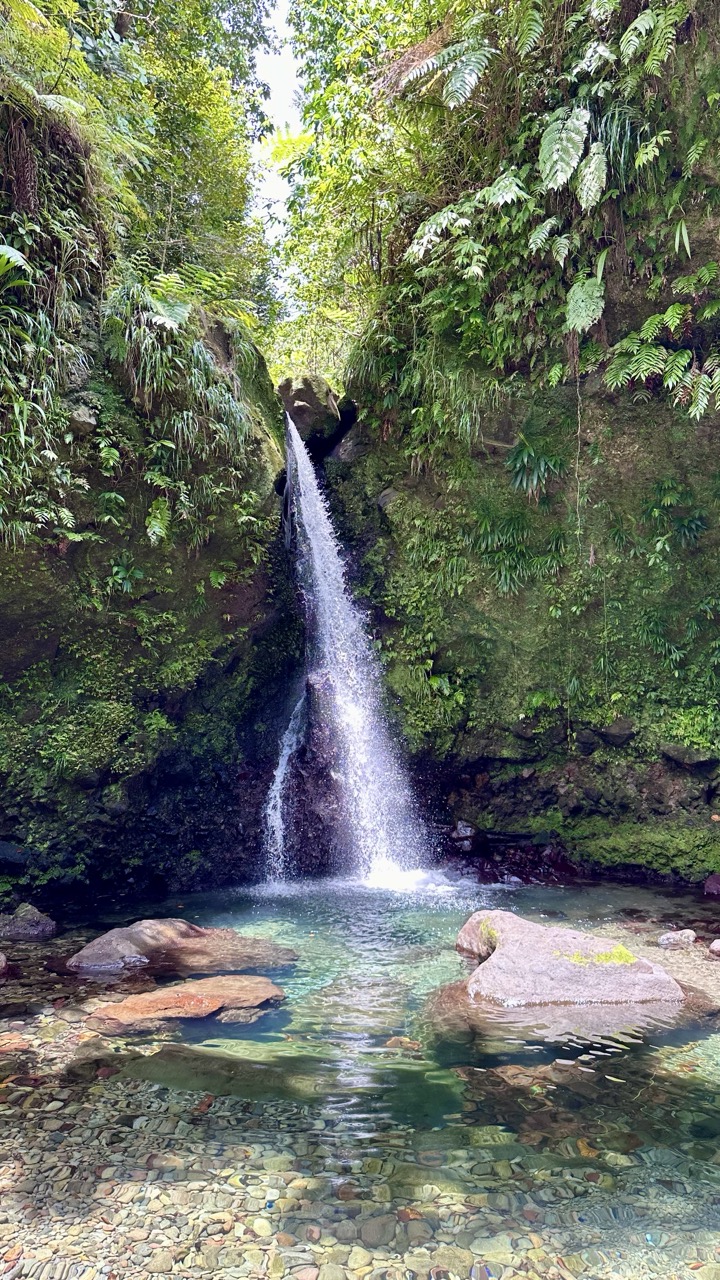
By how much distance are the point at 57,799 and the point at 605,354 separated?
7.62 meters

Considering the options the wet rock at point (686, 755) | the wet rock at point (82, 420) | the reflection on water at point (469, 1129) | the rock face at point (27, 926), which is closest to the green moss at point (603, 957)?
the reflection on water at point (469, 1129)

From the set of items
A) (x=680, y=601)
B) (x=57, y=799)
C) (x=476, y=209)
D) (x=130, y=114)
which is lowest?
(x=57, y=799)

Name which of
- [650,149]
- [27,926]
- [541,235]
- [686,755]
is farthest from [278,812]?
[650,149]

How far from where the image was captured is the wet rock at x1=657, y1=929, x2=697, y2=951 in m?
5.59

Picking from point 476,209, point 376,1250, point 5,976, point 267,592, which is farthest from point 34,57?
point 376,1250

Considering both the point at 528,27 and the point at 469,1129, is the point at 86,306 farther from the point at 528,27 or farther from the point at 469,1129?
the point at 469,1129

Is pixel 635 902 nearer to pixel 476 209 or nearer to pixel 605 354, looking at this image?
pixel 605 354

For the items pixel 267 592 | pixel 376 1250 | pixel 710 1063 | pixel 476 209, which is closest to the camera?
pixel 376 1250

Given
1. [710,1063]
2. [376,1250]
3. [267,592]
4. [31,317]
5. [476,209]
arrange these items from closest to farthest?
[376,1250] → [710,1063] → [31,317] → [476,209] → [267,592]

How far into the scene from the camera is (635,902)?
281 inches

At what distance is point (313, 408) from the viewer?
1052cm

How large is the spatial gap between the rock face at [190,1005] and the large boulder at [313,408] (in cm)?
806

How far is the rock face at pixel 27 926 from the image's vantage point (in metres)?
6.00

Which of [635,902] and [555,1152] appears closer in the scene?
[555,1152]
